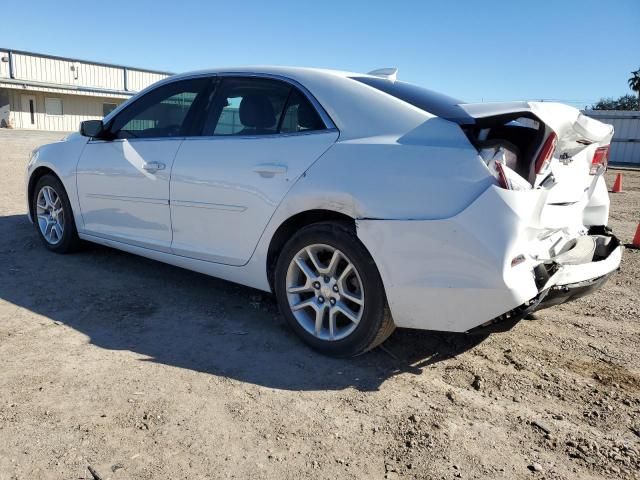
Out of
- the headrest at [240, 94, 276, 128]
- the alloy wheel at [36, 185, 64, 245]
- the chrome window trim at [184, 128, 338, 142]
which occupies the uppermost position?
the headrest at [240, 94, 276, 128]

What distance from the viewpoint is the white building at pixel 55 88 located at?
107 feet

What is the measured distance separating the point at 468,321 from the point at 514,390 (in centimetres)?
55

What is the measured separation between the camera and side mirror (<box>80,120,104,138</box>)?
4.77m

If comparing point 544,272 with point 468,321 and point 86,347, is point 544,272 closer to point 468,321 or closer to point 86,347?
point 468,321

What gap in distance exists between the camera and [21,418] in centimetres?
256

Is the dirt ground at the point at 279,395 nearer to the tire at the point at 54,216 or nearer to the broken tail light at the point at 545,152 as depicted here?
the tire at the point at 54,216

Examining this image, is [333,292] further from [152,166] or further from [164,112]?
[164,112]

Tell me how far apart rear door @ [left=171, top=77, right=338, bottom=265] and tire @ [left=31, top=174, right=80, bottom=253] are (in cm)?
165

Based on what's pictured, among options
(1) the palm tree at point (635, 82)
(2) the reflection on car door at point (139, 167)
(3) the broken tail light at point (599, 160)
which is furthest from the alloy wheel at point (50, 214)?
(1) the palm tree at point (635, 82)

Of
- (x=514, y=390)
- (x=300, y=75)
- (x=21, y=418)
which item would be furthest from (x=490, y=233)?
(x=21, y=418)

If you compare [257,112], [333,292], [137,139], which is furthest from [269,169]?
[137,139]

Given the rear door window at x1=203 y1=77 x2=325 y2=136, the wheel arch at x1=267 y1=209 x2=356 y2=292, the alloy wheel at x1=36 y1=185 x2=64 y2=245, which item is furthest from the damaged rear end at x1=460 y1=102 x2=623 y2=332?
the alloy wheel at x1=36 y1=185 x2=64 y2=245

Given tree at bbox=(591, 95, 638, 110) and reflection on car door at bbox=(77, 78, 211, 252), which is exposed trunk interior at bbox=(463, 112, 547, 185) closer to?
reflection on car door at bbox=(77, 78, 211, 252)

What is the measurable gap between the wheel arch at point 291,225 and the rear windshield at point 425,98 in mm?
788
